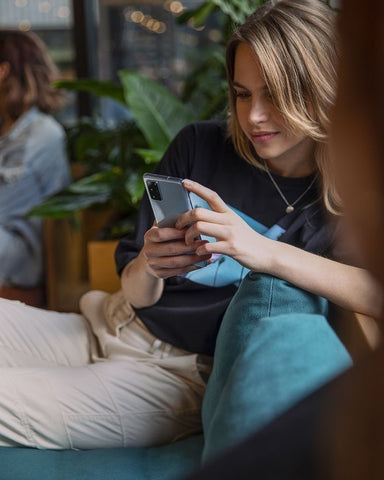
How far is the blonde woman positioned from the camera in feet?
4.37

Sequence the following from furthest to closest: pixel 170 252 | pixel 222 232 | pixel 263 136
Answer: pixel 263 136, pixel 170 252, pixel 222 232

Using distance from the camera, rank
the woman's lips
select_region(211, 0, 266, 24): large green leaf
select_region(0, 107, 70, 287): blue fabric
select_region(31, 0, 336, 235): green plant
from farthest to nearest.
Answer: select_region(0, 107, 70, 287): blue fabric < select_region(31, 0, 336, 235): green plant < select_region(211, 0, 266, 24): large green leaf < the woman's lips

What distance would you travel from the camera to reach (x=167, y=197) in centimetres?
134

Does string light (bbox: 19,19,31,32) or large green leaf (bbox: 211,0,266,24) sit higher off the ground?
large green leaf (bbox: 211,0,266,24)

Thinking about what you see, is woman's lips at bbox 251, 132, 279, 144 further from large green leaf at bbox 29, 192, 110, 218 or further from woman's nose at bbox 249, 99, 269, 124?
large green leaf at bbox 29, 192, 110, 218

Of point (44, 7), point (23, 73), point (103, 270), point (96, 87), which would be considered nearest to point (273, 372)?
point (103, 270)

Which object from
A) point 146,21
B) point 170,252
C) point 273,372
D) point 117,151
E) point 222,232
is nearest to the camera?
point 273,372

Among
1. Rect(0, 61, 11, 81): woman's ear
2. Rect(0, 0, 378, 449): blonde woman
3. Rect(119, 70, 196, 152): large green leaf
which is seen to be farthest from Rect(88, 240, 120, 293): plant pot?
Rect(0, 61, 11, 81): woman's ear

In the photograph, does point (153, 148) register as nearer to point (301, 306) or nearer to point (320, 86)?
point (320, 86)

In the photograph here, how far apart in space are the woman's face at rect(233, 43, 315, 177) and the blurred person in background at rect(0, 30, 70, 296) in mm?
1527

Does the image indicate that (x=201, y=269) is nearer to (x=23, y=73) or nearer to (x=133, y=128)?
(x=133, y=128)

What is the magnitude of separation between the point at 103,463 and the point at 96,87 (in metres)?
1.61

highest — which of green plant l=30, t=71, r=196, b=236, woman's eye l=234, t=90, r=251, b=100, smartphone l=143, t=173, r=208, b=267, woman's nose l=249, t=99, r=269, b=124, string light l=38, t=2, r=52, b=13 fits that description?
string light l=38, t=2, r=52, b=13

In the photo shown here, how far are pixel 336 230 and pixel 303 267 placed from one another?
20 cm
